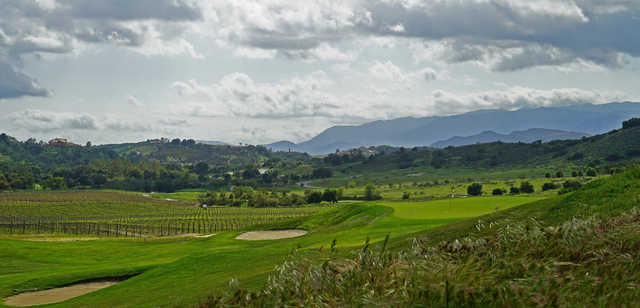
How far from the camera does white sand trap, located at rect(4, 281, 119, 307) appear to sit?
88.7ft

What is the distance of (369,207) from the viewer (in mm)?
55219

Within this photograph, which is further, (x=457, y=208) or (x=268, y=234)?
(x=268, y=234)

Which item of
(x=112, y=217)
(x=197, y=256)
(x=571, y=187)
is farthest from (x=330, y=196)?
(x=197, y=256)

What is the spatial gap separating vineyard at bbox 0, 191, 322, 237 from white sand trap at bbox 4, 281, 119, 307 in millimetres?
40301

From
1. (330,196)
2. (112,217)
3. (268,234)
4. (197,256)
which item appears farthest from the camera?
(330,196)

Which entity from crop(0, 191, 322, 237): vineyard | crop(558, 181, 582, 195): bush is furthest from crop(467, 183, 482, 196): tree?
crop(558, 181, 582, 195): bush

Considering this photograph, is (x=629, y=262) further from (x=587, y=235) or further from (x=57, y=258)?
(x=57, y=258)

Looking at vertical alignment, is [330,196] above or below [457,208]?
below

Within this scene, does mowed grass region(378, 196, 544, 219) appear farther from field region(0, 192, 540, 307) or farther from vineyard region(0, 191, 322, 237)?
vineyard region(0, 191, 322, 237)

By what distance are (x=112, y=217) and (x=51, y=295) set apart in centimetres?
10888

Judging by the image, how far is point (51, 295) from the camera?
28828mm

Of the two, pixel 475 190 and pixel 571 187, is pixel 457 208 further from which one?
pixel 475 190

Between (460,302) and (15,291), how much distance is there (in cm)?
2975

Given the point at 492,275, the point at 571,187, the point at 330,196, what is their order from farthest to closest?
the point at 330,196
the point at 571,187
the point at 492,275
